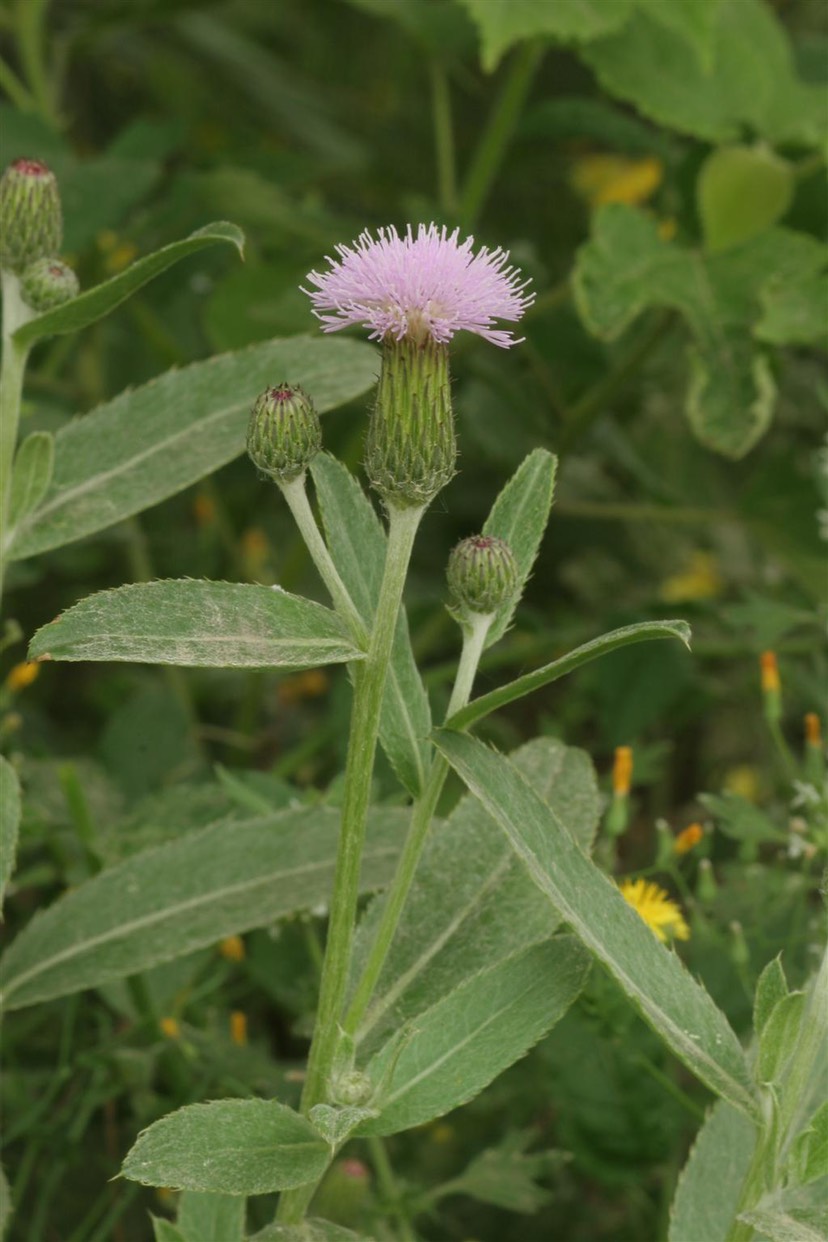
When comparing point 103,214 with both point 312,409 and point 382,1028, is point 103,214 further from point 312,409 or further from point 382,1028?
point 382,1028

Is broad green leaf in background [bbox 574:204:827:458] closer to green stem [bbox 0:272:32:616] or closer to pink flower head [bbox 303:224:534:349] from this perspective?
green stem [bbox 0:272:32:616]

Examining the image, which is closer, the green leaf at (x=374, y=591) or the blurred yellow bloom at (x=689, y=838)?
the green leaf at (x=374, y=591)

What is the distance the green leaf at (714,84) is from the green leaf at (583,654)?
1263 millimetres

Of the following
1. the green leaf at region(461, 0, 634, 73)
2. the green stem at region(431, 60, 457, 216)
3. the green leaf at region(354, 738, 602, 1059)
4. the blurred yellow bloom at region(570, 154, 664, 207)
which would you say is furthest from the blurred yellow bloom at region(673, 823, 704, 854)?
the blurred yellow bloom at region(570, 154, 664, 207)

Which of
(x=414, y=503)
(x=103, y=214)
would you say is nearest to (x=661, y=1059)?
(x=414, y=503)

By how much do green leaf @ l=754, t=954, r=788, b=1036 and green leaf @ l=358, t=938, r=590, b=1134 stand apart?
0.12 metres

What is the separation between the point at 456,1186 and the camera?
1.42 meters

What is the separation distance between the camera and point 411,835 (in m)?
1.06

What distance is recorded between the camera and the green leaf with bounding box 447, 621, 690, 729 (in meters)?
0.91

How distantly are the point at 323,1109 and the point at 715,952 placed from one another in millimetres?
751

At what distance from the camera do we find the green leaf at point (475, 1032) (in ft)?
3.34

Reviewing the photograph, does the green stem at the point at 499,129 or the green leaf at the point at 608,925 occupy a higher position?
the green stem at the point at 499,129

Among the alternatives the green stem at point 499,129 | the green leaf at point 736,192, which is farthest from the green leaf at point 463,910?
the green stem at point 499,129

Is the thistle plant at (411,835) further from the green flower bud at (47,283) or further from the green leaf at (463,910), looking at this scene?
the green flower bud at (47,283)
